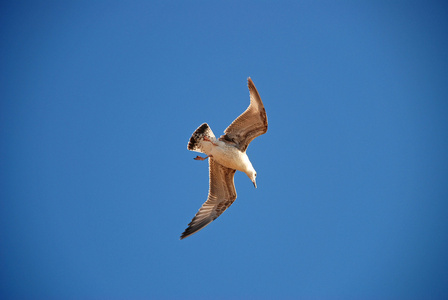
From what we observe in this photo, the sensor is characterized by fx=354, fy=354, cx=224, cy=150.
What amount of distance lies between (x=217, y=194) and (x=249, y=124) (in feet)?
5.77

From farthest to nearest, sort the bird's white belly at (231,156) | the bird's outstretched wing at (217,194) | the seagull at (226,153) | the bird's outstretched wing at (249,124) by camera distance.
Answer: the bird's outstretched wing at (217,194), the bird's white belly at (231,156), the seagull at (226,153), the bird's outstretched wing at (249,124)

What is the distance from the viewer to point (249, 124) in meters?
6.64

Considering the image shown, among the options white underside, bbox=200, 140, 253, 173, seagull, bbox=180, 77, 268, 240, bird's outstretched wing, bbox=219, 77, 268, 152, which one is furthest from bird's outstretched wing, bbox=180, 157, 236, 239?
bird's outstretched wing, bbox=219, 77, 268, 152

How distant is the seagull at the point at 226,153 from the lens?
6504 mm

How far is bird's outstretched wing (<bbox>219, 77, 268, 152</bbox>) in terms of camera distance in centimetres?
630

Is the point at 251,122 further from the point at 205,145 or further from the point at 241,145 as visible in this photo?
the point at 205,145

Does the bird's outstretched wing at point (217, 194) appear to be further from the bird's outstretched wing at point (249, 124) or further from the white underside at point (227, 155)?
the bird's outstretched wing at point (249, 124)

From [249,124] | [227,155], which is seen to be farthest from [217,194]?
[249,124]

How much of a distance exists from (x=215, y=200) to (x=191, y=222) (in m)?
0.70

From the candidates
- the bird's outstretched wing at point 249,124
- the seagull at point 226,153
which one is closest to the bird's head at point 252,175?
the seagull at point 226,153

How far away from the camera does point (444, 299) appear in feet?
93.0

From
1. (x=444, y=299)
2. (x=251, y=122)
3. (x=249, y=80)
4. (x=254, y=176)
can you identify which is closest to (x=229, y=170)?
(x=254, y=176)

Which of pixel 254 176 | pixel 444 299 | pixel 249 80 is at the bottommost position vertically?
pixel 444 299

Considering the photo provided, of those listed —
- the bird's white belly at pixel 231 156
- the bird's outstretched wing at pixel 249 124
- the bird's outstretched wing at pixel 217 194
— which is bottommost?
the bird's outstretched wing at pixel 217 194
